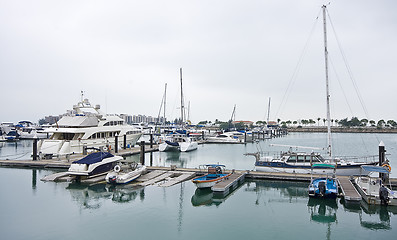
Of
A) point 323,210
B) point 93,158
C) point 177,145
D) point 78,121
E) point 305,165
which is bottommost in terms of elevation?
point 323,210

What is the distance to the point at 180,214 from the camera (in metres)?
16.1

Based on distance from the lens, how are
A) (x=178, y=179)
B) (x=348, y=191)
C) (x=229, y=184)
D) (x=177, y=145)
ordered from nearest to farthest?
(x=348, y=191) < (x=229, y=184) < (x=178, y=179) < (x=177, y=145)

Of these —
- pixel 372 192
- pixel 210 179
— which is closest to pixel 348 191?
pixel 372 192

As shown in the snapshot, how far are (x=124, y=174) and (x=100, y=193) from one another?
101 inches

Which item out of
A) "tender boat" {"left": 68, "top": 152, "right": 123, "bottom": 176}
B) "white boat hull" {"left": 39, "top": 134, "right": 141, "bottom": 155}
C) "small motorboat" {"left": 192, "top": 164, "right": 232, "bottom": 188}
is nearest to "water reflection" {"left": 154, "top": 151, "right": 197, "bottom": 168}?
"white boat hull" {"left": 39, "top": 134, "right": 141, "bottom": 155}

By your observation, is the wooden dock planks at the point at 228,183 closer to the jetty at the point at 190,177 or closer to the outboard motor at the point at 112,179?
the jetty at the point at 190,177

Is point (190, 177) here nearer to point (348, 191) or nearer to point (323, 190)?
point (323, 190)

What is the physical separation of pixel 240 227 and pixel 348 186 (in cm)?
950

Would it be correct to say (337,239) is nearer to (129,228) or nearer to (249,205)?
(249,205)

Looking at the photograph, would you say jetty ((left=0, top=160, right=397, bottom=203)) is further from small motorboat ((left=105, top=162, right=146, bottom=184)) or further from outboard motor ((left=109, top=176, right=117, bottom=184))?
outboard motor ((left=109, top=176, right=117, bottom=184))

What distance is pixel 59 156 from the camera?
111 ft

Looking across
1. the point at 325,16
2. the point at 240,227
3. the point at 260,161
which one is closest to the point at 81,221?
the point at 240,227

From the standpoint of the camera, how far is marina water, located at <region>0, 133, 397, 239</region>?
1335 cm

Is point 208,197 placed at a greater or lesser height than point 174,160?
lesser
